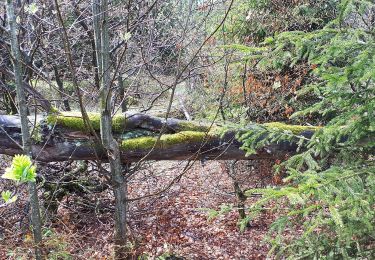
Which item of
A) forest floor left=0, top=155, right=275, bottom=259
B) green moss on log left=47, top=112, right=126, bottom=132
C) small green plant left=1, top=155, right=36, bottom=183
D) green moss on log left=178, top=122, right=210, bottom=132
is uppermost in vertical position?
green moss on log left=47, top=112, right=126, bottom=132

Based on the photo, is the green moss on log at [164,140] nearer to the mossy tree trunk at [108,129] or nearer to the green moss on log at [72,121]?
the green moss on log at [72,121]

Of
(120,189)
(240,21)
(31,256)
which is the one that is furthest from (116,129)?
(240,21)

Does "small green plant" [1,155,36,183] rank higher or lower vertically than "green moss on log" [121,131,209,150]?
lower

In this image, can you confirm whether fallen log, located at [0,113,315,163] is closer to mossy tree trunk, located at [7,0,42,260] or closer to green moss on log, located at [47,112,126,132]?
green moss on log, located at [47,112,126,132]

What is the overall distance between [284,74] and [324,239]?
4.96 m

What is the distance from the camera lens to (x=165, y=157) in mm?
4656

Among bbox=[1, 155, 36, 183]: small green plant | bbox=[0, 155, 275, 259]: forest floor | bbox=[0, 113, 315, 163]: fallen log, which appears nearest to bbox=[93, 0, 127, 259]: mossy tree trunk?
bbox=[0, 113, 315, 163]: fallen log

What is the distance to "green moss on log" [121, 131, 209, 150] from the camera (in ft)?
14.7

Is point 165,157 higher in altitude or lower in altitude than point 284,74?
→ lower

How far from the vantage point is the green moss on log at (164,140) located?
447cm

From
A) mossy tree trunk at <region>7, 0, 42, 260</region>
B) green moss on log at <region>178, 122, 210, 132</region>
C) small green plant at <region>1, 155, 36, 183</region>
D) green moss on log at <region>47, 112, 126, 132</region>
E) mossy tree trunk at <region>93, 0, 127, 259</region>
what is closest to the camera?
small green plant at <region>1, 155, 36, 183</region>

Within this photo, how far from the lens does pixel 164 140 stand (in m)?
4.54

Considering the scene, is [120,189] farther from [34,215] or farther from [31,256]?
[31,256]

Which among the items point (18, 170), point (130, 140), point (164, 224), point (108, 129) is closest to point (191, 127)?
point (130, 140)
